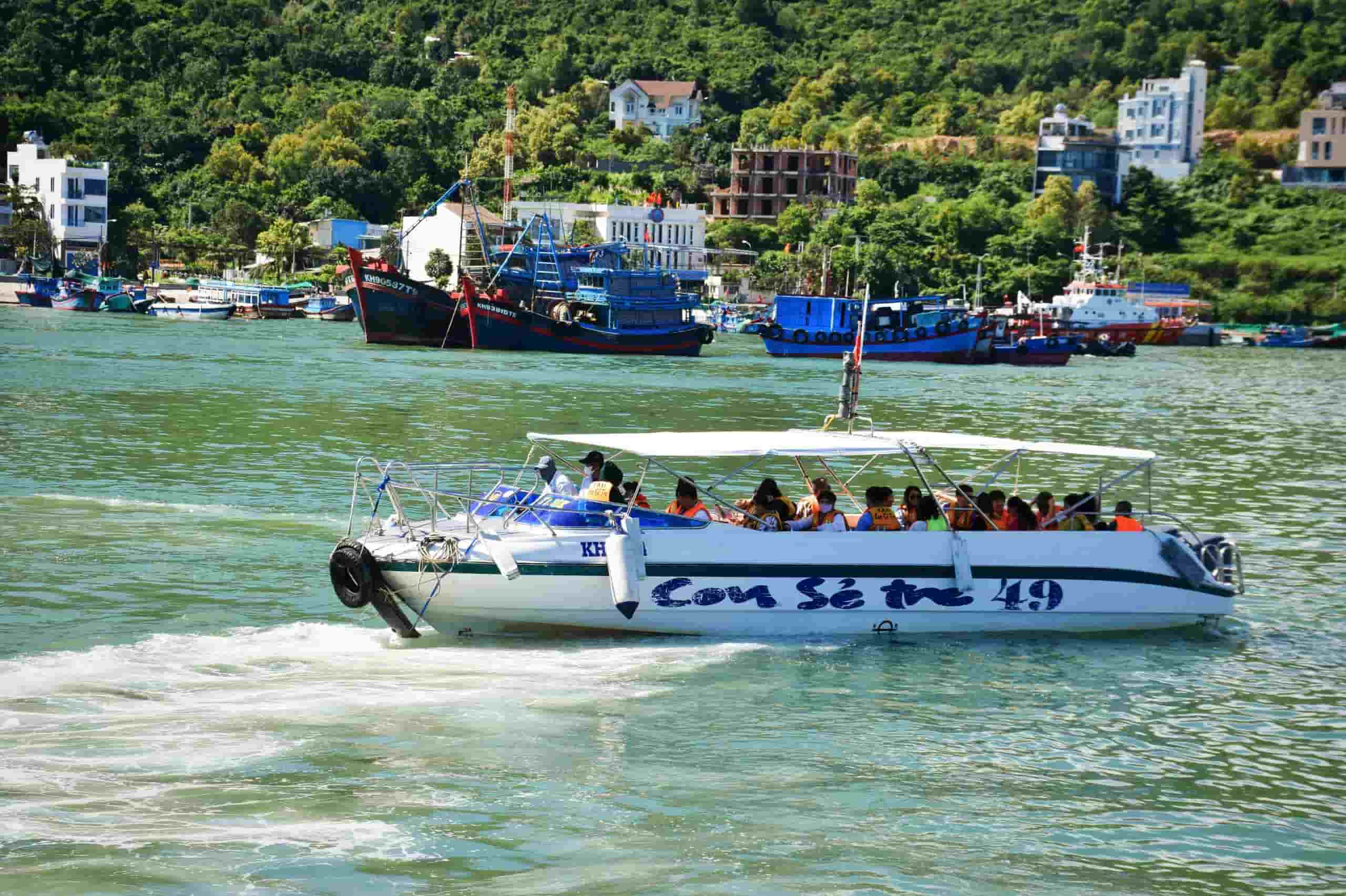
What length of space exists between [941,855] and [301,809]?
4.83 meters

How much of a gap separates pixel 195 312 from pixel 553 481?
111 metres

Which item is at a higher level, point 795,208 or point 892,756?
point 795,208

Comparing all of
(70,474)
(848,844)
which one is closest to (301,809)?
(848,844)

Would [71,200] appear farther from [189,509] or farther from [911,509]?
[911,509]

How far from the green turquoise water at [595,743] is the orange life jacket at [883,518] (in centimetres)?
134

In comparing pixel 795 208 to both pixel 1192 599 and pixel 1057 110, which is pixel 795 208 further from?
pixel 1192 599

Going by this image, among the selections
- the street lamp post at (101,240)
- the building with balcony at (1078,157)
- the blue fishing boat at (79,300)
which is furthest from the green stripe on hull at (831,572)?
the building with balcony at (1078,157)

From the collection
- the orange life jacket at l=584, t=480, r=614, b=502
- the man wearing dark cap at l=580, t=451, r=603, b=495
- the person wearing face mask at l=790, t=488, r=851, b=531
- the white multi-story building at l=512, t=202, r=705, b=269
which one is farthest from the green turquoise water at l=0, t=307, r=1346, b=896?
the white multi-story building at l=512, t=202, r=705, b=269

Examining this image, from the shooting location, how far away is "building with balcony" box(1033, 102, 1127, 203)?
189m

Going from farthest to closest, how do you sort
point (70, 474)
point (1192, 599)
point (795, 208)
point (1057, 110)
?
1. point (1057, 110)
2. point (795, 208)
3. point (70, 474)
4. point (1192, 599)

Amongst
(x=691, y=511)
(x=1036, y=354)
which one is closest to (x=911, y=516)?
(x=691, y=511)

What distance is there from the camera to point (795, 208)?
579 ft

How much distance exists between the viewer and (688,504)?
18188mm

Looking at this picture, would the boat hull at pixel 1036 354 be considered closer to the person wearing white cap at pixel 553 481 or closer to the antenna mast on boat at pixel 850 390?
the antenna mast on boat at pixel 850 390
